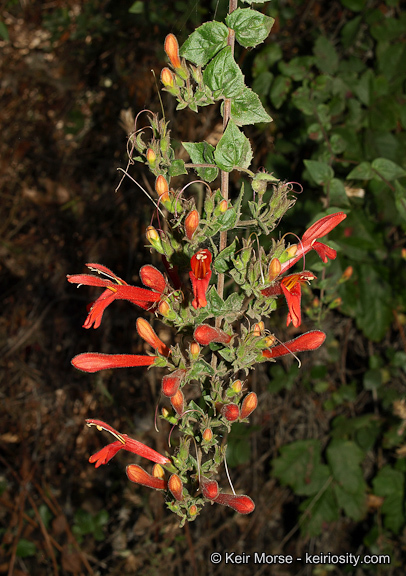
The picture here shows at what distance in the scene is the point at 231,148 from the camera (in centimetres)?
73

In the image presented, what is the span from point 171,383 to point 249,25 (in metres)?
0.55

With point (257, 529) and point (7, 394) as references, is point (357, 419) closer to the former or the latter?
point (257, 529)

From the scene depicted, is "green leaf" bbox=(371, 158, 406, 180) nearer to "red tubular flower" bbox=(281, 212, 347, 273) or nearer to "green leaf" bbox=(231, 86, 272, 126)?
"red tubular flower" bbox=(281, 212, 347, 273)

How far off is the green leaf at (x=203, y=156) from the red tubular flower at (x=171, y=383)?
326mm

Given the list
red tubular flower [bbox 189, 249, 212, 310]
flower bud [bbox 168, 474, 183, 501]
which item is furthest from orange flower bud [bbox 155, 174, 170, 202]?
flower bud [bbox 168, 474, 183, 501]

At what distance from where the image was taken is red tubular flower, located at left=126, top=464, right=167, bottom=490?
0.85 metres

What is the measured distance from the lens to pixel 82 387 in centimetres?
272

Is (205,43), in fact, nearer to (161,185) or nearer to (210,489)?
(161,185)

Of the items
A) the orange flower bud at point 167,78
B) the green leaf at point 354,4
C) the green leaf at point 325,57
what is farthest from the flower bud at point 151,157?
the green leaf at point 354,4

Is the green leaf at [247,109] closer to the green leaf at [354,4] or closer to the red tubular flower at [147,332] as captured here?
the red tubular flower at [147,332]

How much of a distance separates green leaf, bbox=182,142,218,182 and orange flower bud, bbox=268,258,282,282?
185 millimetres

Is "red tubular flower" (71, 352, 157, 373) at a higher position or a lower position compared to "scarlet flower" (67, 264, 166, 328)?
lower

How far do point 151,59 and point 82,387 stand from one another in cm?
185

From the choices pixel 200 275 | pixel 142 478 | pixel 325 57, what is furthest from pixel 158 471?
pixel 325 57
